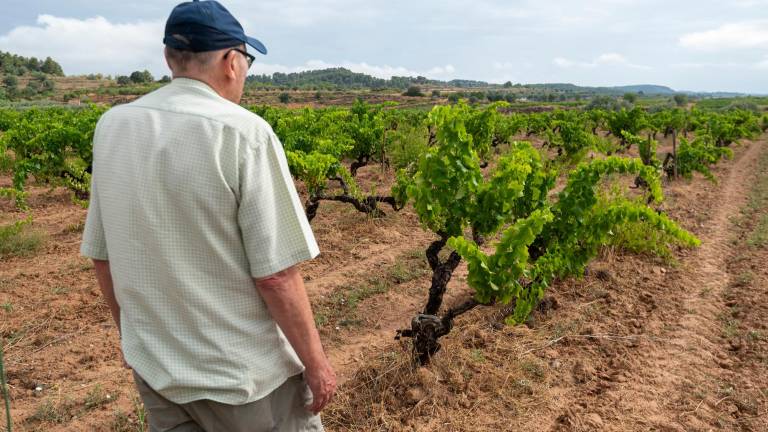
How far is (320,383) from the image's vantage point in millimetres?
1793

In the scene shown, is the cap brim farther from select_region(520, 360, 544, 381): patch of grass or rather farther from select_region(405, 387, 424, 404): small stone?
select_region(520, 360, 544, 381): patch of grass

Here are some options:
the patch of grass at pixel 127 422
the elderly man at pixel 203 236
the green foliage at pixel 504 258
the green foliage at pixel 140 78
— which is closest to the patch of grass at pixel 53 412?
the patch of grass at pixel 127 422

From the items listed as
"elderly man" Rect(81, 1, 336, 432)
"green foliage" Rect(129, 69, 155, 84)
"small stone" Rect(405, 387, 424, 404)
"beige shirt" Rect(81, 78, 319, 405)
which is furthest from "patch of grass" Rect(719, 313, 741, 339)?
"green foliage" Rect(129, 69, 155, 84)

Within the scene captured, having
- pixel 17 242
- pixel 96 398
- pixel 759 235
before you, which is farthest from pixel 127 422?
pixel 759 235

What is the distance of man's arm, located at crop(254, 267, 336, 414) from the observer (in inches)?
63.6

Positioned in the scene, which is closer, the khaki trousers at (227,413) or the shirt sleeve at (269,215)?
the shirt sleeve at (269,215)

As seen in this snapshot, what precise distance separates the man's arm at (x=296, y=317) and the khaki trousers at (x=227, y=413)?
12 cm

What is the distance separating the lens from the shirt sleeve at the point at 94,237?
5.79ft

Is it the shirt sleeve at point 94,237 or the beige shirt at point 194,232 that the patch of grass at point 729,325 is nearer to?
the beige shirt at point 194,232

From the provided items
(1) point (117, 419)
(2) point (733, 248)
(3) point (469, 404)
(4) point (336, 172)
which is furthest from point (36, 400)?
(2) point (733, 248)

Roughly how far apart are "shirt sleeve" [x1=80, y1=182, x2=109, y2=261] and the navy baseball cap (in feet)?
2.06

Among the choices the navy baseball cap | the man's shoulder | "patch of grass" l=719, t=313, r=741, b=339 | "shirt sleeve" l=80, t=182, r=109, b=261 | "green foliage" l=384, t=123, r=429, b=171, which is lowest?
"patch of grass" l=719, t=313, r=741, b=339

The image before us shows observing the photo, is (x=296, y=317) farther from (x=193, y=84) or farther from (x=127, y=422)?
(x=127, y=422)

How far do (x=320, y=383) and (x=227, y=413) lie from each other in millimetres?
321
